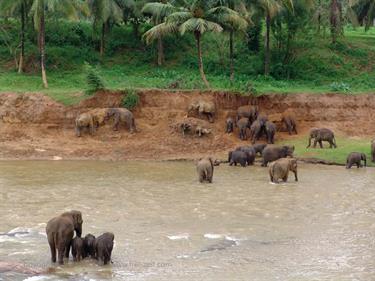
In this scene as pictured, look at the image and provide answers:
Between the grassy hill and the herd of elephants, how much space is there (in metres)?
2.01

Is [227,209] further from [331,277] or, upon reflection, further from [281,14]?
[281,14]

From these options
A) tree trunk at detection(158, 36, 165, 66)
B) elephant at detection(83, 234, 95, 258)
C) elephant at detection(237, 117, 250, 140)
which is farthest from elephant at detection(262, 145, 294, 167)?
tree trunk at detection(158, 36, 165, 66)

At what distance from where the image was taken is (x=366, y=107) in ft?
112

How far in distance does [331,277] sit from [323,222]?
4.79 metres

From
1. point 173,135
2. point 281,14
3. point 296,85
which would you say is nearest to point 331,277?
point 173,135

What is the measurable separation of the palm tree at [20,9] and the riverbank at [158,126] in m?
5.69

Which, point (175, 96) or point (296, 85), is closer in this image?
point (175, 96)

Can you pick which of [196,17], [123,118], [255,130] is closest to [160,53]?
[196,17]

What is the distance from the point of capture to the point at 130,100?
111ft

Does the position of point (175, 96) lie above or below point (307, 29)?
below

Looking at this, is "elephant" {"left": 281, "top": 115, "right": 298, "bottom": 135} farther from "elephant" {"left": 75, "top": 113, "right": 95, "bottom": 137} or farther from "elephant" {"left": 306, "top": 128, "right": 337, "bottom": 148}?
"elephant" {"left": 75, "top": 113, "right": 95, "bottom": 137}

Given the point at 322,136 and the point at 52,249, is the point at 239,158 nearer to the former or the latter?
the point at 322,136

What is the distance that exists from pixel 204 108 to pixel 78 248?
64.5 ft

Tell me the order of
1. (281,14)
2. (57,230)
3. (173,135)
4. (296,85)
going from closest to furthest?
1. (57,230)
2. (173,135)
3. (296,85)
4. (281,14)
